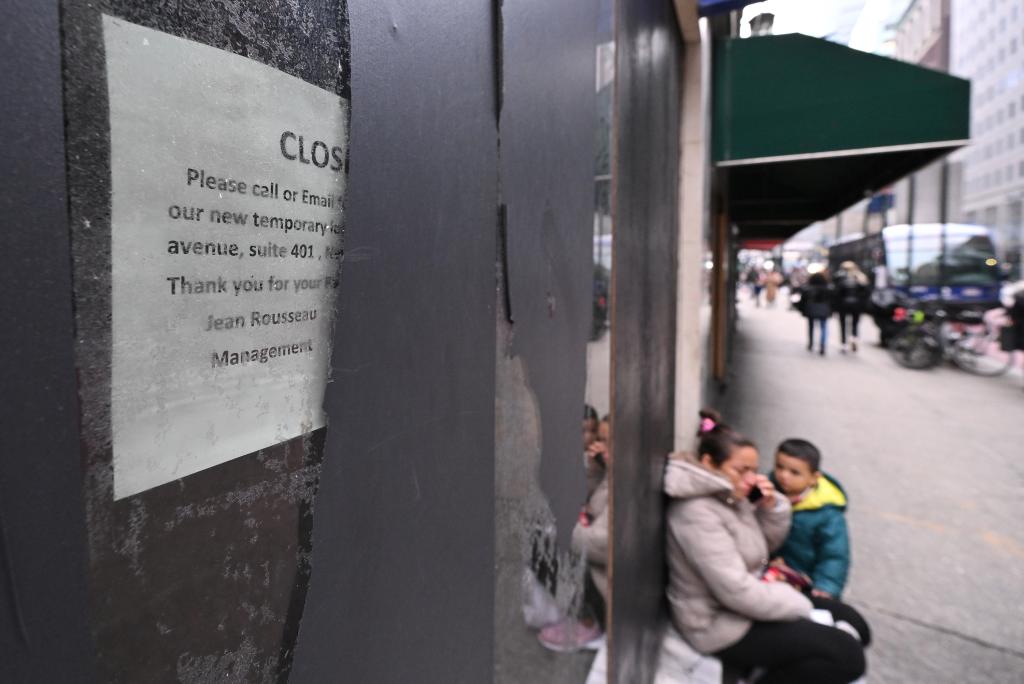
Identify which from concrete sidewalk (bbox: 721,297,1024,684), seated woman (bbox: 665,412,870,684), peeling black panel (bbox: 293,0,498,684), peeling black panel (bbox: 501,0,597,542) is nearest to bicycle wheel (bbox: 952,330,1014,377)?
concrete sidewalk (bbox: 721,297,1024,684)

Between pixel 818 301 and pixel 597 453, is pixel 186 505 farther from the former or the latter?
pixel 818 301

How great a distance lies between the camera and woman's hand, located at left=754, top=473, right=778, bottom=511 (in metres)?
3.28

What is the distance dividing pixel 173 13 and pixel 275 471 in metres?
0.42

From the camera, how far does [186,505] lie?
54 cm

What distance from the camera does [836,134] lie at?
5.55 meters

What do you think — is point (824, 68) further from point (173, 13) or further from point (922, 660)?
point (173, 13)

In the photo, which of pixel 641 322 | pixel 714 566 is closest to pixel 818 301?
pixel 714 566

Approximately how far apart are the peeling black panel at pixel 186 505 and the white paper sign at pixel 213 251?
1 cm

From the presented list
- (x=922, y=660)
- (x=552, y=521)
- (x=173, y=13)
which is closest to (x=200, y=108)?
(x=173, y=13)

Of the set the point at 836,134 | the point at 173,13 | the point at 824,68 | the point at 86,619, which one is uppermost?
the point at 824,68

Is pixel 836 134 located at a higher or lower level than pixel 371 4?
higher

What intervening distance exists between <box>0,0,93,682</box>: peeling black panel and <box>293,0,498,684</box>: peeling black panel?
26 cm

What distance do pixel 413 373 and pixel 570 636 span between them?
1.08 meters

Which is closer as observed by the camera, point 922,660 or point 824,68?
point 922,660
